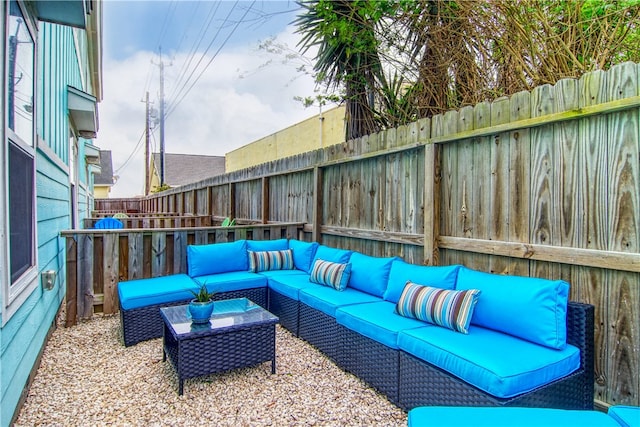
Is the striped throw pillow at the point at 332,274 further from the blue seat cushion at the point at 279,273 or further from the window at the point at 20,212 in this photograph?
the window at the point at 20,212

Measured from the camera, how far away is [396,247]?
3902mm

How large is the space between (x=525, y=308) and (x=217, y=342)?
2.08 m

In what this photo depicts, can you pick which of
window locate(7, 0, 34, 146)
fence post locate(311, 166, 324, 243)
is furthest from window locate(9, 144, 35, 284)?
fence post locate(311, 166, 324, 243)

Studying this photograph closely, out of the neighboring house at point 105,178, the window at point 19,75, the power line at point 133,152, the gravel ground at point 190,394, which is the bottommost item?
the gravel ground at point 190,394

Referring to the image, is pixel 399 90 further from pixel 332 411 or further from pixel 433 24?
pixel 332 411

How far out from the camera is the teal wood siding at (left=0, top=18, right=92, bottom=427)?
6.84 ft

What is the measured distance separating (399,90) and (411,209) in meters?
1.86

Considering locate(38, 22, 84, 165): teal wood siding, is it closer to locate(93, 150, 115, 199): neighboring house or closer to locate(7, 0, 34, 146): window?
locate(7, 0, 34, 146): window

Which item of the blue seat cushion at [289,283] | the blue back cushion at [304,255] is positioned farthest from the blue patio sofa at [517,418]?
the blue back cushion at [304,255]

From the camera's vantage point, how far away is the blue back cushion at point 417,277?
109 inches

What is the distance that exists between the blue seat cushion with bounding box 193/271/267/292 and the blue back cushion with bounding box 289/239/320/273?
1.84 ft

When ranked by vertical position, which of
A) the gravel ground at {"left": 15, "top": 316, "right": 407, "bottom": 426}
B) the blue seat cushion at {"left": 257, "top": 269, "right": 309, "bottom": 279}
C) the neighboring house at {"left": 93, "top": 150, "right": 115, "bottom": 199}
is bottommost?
the gravel ground at {"left": 15, "top": 316, "right": 407, "bottom": 426}

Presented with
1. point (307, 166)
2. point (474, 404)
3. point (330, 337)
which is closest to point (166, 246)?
point (307, 166)

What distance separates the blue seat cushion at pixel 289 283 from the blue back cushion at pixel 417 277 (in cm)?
94
